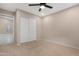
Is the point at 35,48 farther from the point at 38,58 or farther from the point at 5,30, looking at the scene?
the point at 5,30

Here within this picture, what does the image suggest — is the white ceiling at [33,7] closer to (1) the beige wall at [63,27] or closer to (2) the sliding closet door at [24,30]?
(1) the beige wall at [63,27]

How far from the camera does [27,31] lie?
5.16 ft

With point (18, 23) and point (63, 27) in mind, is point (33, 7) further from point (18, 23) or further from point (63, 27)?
point (63, 27)

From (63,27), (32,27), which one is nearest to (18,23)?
(32,27)

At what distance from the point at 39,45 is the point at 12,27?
62 centimetres

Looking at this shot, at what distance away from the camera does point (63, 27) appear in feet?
4.93

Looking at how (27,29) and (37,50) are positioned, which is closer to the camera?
(37,50)

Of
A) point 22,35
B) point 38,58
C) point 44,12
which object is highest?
point 44,12

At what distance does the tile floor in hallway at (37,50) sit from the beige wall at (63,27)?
11 centimetres

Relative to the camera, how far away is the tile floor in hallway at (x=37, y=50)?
4.62 feet

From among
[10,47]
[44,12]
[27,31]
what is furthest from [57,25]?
[10,47]

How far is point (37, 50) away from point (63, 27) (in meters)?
0.65

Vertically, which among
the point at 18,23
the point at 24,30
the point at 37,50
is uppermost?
the point at 18,23

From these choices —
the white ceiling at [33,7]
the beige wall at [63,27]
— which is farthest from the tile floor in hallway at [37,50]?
the white ceiling at [33,7]
